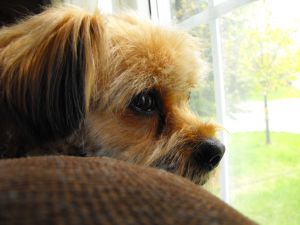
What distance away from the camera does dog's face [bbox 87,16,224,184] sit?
0.86 metres

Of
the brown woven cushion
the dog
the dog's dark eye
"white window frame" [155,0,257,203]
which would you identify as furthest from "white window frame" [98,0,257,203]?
the brown woven cushion

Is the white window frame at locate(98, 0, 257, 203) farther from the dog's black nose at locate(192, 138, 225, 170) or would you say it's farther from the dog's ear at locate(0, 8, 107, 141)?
the dog's ear at locate(0, 8, 107, 141)

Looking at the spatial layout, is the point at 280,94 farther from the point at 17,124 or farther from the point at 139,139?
the point at 17,124

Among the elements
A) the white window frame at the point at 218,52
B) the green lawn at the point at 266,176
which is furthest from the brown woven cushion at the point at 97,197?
the white window frame at the point at 218,52

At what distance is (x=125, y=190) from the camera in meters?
0.29

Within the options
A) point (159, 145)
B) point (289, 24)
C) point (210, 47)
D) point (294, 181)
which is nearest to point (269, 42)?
point (289, 24)

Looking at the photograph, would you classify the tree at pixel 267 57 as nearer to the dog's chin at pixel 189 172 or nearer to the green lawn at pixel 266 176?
the green lawn at pixel 266 176

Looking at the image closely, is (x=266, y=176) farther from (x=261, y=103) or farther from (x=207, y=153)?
(x=207, y=153)

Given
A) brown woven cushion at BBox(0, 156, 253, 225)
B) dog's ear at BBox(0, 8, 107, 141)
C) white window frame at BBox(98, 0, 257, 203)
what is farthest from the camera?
white window frame at BBox(98, 0, 257, 203)

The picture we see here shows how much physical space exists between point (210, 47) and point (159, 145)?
1.83 feet

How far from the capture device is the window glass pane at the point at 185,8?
138 centimetres

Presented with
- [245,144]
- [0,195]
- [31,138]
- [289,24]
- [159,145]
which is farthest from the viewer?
[245,144]

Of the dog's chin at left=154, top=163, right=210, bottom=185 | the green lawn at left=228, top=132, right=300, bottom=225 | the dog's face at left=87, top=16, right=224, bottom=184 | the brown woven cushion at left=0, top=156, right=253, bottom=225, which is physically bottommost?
the green lawn at left=228, top=132, right=300, bottom=225

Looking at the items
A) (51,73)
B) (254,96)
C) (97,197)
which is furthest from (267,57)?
(97,197)
